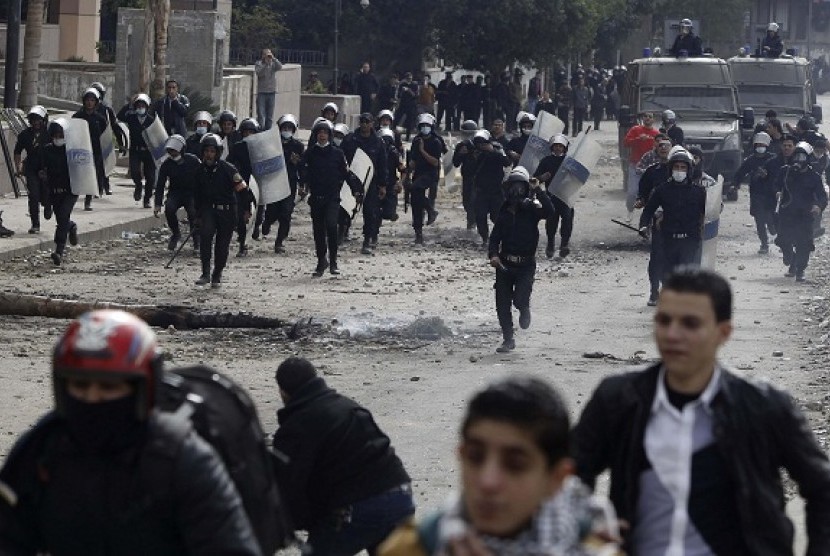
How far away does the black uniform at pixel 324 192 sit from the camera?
1930 centimetres

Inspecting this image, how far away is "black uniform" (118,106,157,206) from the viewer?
2516cm

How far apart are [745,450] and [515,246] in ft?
36.4

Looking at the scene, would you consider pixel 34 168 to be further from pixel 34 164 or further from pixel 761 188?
pixel 761 188

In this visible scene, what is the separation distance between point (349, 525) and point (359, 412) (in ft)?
1.29

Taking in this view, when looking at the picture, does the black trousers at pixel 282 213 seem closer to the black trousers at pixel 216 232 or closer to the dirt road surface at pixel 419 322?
the dirt road surface at pixel 419 322

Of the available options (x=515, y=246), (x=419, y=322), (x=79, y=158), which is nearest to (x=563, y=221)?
(x=79, y=158)

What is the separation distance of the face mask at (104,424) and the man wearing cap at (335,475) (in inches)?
122

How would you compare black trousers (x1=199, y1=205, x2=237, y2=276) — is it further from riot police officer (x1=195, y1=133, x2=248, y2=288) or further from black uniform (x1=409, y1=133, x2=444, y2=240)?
black uniform (x1=409, y1=133, x2=444, y2=240)

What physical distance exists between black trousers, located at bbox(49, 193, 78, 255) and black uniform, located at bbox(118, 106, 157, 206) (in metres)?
5.24

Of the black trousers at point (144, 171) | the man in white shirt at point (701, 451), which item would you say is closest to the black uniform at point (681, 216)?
the black trousers at point (144, 171)

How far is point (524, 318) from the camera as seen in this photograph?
15555 mm

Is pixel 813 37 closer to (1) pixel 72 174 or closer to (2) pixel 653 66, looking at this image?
(2) pixel 653 66

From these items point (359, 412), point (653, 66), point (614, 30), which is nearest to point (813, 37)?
point (614, 30)

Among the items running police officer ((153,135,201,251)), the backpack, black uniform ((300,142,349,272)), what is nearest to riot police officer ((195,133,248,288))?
black uniform ((300,142,349,272))
